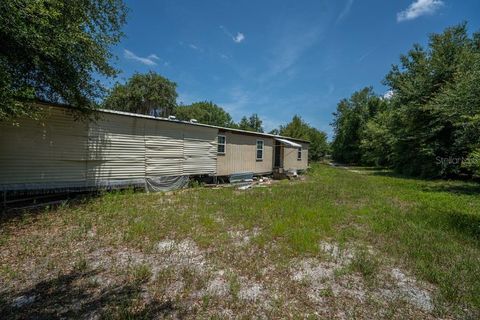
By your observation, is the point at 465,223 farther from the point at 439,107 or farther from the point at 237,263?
the point at 439,107

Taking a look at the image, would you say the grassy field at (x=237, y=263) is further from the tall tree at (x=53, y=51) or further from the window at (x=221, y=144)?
the window at (x=221, y=144)

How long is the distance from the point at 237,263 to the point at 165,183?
22.6 feet

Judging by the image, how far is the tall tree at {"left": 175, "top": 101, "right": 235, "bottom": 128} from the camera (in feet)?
132

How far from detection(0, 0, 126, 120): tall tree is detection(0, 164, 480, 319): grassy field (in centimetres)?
303

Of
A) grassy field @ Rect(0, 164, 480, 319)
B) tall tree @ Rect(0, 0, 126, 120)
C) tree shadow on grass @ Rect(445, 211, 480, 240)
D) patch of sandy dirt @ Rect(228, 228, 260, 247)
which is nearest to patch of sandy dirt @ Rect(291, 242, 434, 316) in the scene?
grassy field @ Rect(0, 164, 480, 319)

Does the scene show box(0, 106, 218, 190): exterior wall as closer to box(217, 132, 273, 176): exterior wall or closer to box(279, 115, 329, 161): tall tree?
box(217, 132, 273, 176): exterior wall

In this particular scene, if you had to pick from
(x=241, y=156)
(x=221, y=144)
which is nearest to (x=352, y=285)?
(x=221, y=144)

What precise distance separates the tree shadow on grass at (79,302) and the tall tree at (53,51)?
3731 millimetres

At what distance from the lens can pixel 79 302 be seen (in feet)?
9.46

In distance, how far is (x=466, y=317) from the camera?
8.89 feet

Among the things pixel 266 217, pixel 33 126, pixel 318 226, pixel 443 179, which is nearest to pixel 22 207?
pixel 33 126

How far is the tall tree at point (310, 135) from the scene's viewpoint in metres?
34.6

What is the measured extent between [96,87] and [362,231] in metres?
8.12

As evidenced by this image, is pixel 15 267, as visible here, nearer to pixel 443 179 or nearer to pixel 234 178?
pixel 234 178
